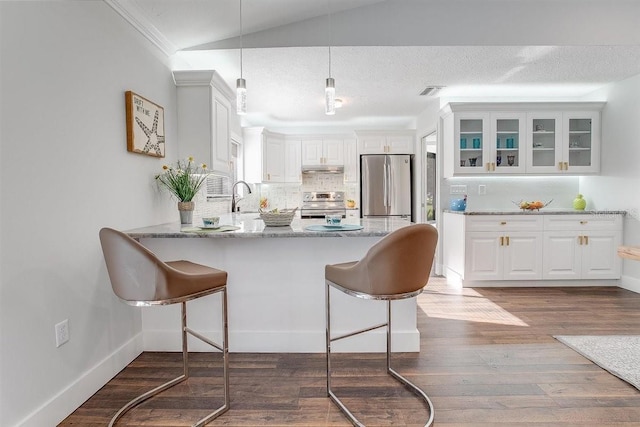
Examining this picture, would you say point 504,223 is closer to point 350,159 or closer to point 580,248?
point 580,248

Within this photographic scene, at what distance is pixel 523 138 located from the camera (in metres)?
4.50

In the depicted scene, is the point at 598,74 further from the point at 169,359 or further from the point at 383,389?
the point at 169,359

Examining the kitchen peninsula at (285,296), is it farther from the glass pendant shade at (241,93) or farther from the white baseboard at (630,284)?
the white baseboard at (630,284)

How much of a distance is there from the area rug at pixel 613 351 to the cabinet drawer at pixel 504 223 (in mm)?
1672

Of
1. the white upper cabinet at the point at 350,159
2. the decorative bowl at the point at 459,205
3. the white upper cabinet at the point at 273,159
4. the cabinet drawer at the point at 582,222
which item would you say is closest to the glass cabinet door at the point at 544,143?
the cabinet drawer at the point at 582,222

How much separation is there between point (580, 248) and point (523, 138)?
1.45 meters

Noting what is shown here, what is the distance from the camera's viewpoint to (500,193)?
4844 millimetres

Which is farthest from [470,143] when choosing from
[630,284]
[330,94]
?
[330,94]

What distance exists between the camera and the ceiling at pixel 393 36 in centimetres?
281

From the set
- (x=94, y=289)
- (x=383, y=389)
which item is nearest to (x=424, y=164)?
(x=383, y=389)

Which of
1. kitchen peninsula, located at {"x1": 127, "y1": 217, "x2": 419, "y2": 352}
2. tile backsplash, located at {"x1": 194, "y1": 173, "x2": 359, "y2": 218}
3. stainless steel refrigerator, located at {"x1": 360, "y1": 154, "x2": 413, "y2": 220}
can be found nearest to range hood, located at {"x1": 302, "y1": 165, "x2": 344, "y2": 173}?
tile backsplash, located at {"x1": 194, "y1": 173, "x2": 359, "y2": 218}

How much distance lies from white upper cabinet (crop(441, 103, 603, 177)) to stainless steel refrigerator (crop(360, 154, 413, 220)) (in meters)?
1.41

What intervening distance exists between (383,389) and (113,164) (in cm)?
210

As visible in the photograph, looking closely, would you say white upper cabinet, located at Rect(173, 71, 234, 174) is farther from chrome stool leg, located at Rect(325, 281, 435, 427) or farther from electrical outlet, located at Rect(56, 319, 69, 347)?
chrome stool leg, located at Rect(325, 281, 435, 427)
